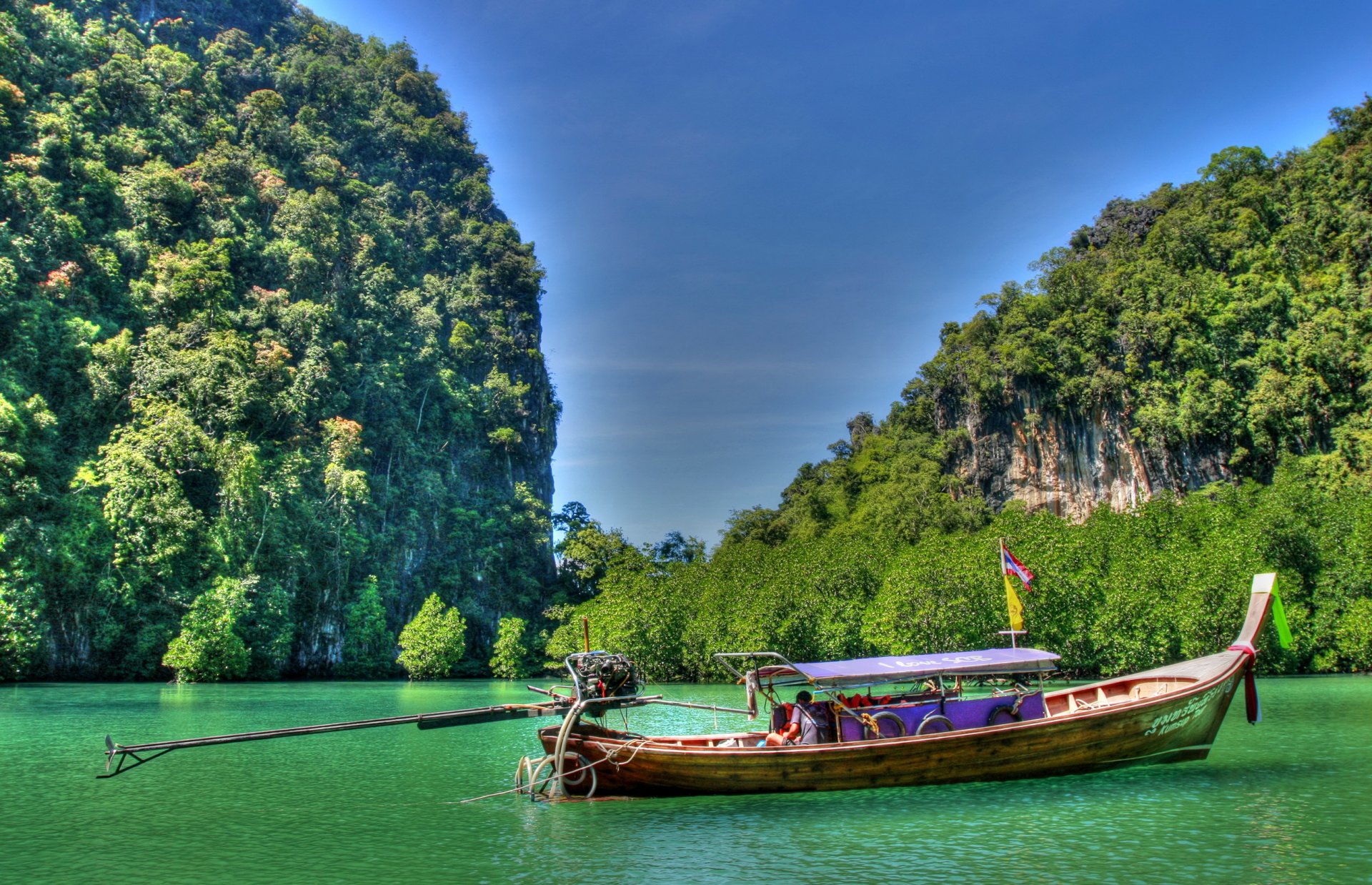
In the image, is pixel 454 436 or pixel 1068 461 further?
pixel 454 436

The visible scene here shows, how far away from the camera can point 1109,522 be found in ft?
137

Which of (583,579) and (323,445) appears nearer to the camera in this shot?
(323,445)

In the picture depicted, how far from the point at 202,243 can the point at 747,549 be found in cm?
3893

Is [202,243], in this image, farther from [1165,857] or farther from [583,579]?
→ [1165,857]

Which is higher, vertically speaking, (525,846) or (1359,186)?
(1359,186)

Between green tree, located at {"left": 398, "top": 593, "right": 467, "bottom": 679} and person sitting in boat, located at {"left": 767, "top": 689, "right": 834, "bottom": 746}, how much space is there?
4474 cm

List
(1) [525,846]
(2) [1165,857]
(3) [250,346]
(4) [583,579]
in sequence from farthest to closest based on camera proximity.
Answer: (4) [583,579]
(3) [250,346]
(1) [525,846]
(2) [1165,857]

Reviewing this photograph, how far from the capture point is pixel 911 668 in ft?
45.5

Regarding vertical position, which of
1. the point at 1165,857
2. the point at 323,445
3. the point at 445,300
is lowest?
the point at 1165,857

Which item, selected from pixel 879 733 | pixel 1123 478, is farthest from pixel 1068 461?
pixel 879 733

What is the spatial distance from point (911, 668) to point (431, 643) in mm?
45945

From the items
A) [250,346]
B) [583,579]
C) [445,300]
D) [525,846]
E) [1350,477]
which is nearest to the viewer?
[525,846]

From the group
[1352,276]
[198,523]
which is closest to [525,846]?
[198,523]

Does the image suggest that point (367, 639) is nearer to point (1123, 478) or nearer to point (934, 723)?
point (1123, 478)
